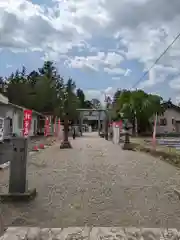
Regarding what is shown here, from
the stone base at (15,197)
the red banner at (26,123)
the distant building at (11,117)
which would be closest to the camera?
the stone base at (15,197)

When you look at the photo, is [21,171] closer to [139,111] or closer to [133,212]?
[133,212]

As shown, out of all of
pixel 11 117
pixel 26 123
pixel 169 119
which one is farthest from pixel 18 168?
pixel 169 119

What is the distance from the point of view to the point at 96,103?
113m

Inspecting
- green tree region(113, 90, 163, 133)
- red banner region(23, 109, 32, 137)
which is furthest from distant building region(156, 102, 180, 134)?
red banner region(23, 109, 32, 137)

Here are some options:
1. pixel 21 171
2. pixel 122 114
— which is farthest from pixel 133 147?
pixel 122 114

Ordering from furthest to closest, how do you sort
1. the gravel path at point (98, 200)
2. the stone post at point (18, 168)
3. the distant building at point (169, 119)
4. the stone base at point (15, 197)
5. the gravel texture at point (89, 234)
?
1. the distant building at point (169, 119)
2. the stone post at point (18, 168)
3. the stone base at point (15, 197)
4. the gravel path at point (98, 200)
5. the gravel texture at point (89, 234)

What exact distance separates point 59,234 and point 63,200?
77.6 inches

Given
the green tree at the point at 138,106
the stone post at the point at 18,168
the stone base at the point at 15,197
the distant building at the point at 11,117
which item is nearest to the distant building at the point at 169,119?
the green tree at the point at 138,106

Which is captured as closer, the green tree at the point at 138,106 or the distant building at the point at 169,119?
the green tree at the point at 138,106

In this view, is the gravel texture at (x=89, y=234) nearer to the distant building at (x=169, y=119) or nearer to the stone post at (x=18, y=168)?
the stone post at (x=18, y=168)

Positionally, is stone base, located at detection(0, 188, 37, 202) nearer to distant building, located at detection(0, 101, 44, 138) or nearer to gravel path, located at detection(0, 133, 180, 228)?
gravel path, located at detection(0, 133, 180, 228)

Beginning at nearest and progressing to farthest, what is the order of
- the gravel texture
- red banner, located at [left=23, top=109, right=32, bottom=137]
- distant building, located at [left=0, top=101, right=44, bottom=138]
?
the gravel texture
red banner, located at [left=23, top=109, right=32, bottom=137]
distant building, located at [left=0, top=101, right=44, bottom=138]

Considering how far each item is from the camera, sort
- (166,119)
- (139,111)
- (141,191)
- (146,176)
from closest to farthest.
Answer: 1. (141,191)
2. (146,176)
3. (139,111)
4. (166,119)

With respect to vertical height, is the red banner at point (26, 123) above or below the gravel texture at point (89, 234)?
above
